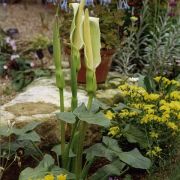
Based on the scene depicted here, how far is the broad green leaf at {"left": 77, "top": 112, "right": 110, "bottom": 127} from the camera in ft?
8.28

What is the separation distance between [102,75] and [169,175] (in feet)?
4.85

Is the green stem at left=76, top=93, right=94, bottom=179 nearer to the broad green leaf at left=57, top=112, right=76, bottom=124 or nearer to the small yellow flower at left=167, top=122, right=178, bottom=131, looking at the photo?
the broad green leaf at left=57, top=112, right=76, bottom=124

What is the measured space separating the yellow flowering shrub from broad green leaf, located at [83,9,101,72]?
0.43m

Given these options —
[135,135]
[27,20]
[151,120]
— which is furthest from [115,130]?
[27,20]

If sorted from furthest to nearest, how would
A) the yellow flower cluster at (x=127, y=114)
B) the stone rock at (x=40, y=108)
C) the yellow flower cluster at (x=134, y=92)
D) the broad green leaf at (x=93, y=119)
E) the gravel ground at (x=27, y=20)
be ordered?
the gravel ground at (x=27, y=20) < the stone rock at (x=40, y=108) < the yellow flower cluster at (x=134, y=92) < the yellow flower cluster at (x=127, y=114) < the broad green leaf at (x=93, y=119)

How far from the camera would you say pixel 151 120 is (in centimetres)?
300

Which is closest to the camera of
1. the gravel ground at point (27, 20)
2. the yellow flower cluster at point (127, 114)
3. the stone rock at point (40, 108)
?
the yellow flower cluster at point (127, 114)

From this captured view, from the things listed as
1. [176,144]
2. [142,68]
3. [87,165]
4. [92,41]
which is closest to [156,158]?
[176,144]

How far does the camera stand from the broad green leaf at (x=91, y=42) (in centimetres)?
263

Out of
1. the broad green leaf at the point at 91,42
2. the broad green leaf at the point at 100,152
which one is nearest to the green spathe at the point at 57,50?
the broad green leaf at the point at 91,42

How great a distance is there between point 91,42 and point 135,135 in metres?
0.69

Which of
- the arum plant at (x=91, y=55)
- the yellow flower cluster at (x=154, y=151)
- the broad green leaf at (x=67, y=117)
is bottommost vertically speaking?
the yellow flower cluster at (x=154, y=151)

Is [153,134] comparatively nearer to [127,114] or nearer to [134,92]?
[127,114]

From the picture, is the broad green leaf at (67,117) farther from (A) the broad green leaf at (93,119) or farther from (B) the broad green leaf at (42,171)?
(B) the broad green leaf at (42,171)
